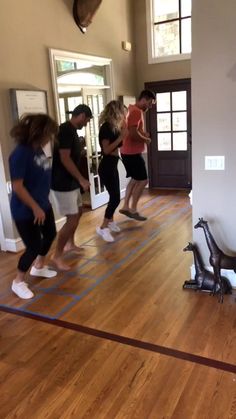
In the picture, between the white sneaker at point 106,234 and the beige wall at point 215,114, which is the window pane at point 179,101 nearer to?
the white sneaker at point 106,234

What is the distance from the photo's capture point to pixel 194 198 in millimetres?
2691

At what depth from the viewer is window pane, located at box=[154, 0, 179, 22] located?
5.80 metres

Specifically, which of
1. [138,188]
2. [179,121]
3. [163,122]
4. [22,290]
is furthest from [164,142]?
[22,290]

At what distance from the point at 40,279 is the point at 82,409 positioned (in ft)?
5.00

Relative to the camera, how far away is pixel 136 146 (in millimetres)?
4352

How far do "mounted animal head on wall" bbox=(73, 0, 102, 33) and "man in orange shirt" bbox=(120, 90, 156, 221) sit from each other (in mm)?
1216

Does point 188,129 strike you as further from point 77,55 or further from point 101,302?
point 101,302

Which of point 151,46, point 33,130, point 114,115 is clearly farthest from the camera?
point 151,46

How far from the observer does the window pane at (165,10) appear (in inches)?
228

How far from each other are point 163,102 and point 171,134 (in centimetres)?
55

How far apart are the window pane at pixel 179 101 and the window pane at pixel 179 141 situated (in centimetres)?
41

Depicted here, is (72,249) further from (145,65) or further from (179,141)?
(145,65)

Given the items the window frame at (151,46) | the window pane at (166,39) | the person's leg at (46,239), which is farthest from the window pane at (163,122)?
the person's leg at (46,239)

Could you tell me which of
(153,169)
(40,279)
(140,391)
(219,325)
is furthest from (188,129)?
(140,391)
